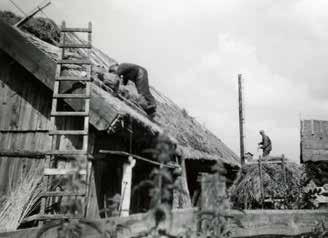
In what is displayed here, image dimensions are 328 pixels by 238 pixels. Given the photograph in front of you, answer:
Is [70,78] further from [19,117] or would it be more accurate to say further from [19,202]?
[19,202]

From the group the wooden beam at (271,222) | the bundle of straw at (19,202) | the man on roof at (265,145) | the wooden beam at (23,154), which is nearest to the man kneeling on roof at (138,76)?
the wooden beam at (23,154)

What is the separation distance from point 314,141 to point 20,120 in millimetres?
11578

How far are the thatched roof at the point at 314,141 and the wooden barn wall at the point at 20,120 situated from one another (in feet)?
32.4

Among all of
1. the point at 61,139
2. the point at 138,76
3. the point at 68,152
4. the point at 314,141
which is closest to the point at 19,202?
the point at 68,152

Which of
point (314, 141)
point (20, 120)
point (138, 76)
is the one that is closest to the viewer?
point (20, 120)

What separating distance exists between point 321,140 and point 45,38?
35.6 feet

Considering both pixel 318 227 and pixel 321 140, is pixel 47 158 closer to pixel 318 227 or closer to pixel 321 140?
pixel 318 227

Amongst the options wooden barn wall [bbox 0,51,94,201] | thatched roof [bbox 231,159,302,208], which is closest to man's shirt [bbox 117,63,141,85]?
wooden barn wall [bbox 0,51,94,201]

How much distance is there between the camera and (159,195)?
181 cm

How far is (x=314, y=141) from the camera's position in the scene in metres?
15.5

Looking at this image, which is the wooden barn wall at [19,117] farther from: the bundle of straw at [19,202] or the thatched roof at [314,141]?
the thatched roof at [314,141]

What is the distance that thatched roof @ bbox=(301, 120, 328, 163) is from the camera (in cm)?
1435

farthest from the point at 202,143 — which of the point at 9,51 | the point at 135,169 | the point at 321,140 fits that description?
the point at 9,51

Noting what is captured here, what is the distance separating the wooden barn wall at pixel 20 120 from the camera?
23.2 ft
